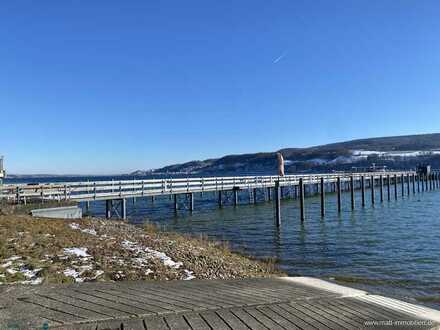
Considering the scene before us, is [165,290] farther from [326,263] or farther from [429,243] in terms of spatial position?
[429,243]

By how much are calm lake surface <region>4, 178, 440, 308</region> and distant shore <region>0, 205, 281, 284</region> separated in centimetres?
358

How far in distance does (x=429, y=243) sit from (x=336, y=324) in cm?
1702

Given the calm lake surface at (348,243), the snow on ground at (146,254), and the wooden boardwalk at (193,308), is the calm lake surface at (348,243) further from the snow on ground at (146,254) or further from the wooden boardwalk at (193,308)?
the snow on ground at (146,254)

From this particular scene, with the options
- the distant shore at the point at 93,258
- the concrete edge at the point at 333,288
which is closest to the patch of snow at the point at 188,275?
the distant shore at the point at 93,258

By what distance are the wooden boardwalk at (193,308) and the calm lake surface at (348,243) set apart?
4.85m

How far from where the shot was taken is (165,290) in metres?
7.08

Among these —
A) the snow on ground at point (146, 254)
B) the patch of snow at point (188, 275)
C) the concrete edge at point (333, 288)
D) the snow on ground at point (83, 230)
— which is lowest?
the concrete edge at point (333, 288)

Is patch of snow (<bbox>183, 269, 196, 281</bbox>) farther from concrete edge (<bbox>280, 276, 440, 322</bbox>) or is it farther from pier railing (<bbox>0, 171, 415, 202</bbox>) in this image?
pier railing (<bbox>0, 171, 415, 202</bbox>)

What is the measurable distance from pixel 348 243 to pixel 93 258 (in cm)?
1398

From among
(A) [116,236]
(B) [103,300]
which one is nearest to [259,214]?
(A) [116,236]

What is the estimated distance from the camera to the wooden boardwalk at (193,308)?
204 inches

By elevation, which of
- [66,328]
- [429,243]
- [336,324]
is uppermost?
[66,328]

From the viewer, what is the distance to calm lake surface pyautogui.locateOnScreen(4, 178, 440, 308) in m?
13.4

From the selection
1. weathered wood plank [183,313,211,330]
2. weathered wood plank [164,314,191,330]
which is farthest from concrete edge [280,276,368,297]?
weathered wood plank [164,314,191,330]
